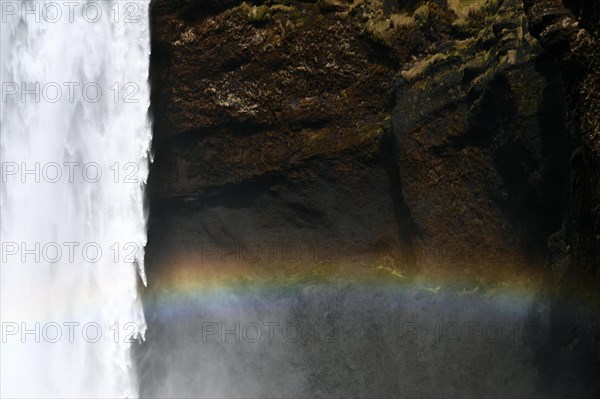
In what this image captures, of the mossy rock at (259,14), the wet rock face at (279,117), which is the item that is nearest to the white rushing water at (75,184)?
the wet rock face at (279,117)

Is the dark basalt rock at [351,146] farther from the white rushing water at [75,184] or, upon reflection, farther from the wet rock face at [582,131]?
the wet rock face at [582,131]

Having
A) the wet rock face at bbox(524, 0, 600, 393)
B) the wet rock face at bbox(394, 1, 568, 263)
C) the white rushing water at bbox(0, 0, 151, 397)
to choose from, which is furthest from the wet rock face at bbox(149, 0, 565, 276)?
the wet rock face at bbox(524, 0, 600, 393)

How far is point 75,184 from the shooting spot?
13406 millimetres

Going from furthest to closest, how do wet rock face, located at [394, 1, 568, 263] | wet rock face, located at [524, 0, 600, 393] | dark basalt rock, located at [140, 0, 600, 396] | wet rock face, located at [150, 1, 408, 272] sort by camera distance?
wet rock face, located at [150, 1, 408, 272], dark basalt rock, located at [140, 0, 600, 396], wet rock face, located at [394, 1, 568, 263], wet rock face, located at [524, 0, 600, 393]

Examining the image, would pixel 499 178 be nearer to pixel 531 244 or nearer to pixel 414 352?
pixel 531 244

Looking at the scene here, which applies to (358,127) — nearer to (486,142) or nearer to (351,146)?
(351,146)

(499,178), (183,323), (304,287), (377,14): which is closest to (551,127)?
(499,178)

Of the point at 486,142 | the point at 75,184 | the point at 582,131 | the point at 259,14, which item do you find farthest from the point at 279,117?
the point at 582,131

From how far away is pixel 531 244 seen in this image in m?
10.8

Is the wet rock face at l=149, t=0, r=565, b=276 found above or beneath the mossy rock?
beneath

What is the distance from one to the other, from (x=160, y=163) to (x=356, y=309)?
363 cm

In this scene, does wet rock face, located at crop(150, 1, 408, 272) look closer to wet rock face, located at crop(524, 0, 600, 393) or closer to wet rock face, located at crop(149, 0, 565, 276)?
wet rock face, located at crop(149, 0, 565, 276)

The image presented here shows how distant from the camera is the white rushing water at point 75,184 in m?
13.1

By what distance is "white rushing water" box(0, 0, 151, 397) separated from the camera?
1313 cm
